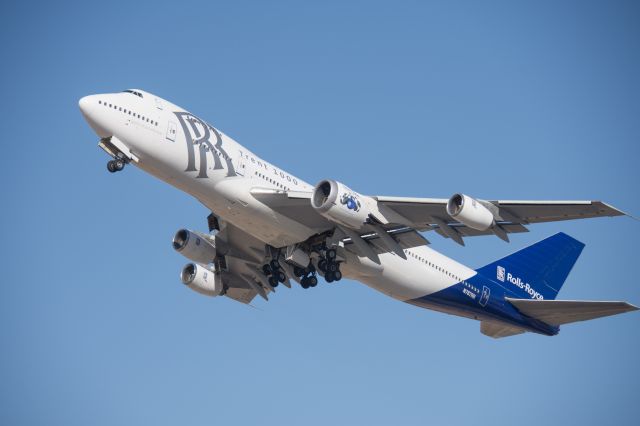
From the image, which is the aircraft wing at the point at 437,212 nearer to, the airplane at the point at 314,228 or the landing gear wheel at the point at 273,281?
the airplane at the point at 314,228

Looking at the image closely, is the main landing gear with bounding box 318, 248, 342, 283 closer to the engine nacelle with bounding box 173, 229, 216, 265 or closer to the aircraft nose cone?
the engine nacelle with bounding box 173, 229, 216, 265

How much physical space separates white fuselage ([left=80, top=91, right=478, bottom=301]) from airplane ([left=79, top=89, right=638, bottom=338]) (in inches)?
1.5

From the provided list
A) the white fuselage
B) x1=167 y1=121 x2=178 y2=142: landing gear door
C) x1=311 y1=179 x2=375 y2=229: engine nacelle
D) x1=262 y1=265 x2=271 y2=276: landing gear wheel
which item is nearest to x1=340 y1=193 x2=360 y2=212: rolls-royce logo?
x1=311 y1=179 x2=375 y2=229: engine nacelle

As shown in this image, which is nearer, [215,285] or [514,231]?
[514,231]

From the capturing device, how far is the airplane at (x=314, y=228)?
29.1m

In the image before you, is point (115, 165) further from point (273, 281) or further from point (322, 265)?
point (273, 281)

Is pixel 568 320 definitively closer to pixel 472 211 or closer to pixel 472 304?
pixel 472 304

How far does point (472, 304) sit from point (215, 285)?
431 inches

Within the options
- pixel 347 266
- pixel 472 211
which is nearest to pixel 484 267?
pixel 347 266

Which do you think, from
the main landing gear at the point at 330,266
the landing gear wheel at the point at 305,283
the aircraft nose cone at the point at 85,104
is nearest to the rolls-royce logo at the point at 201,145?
the aircraft nose cone at the point at 85,104

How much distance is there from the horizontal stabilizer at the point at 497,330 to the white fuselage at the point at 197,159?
1078 cm

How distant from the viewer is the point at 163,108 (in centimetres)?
3012

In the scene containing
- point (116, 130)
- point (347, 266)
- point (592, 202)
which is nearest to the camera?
point (592, 202)

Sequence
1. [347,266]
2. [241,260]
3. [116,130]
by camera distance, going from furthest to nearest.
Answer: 1. [241,260]
2. [347,266]
3. [116,130]
